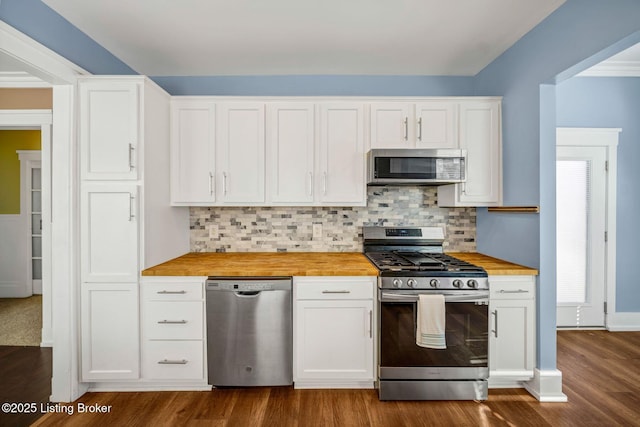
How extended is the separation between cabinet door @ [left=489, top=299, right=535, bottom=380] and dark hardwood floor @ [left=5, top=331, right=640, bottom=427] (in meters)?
0.23

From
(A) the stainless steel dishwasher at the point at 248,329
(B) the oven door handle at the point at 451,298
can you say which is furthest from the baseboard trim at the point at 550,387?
(A) the stainless steel dishwasher at the point at 248,329

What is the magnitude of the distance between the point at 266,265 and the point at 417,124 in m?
1.83

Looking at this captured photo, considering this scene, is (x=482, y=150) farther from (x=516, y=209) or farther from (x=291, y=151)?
(x=291, y=151)

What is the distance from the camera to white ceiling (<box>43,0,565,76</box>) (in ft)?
7.18

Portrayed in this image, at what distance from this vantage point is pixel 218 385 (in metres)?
2.46

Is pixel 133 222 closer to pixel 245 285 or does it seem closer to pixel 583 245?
pixel 245 285

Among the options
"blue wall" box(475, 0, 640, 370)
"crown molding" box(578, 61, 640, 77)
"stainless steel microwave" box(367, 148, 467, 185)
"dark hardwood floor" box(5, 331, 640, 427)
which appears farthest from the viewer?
"crown molding" box(578, 61, 640, 77)

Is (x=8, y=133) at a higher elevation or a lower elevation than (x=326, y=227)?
higher

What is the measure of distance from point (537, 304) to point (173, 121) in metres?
3.38

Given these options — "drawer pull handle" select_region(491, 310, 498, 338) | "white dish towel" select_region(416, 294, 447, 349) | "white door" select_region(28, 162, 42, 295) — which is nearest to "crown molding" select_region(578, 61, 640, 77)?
"drawer pull handle" select_region(491, 310, 498, 338)

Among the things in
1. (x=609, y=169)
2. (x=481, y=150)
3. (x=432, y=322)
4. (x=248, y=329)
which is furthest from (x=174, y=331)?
(x=609, y=169)

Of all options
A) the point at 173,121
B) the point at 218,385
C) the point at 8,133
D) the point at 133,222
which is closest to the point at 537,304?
the point at 218,385

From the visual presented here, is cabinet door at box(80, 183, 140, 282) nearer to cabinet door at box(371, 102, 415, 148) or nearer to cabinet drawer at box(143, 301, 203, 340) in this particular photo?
cabinet drawer at box(143, 301, 203, 340)

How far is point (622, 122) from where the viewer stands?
11.7 feet
